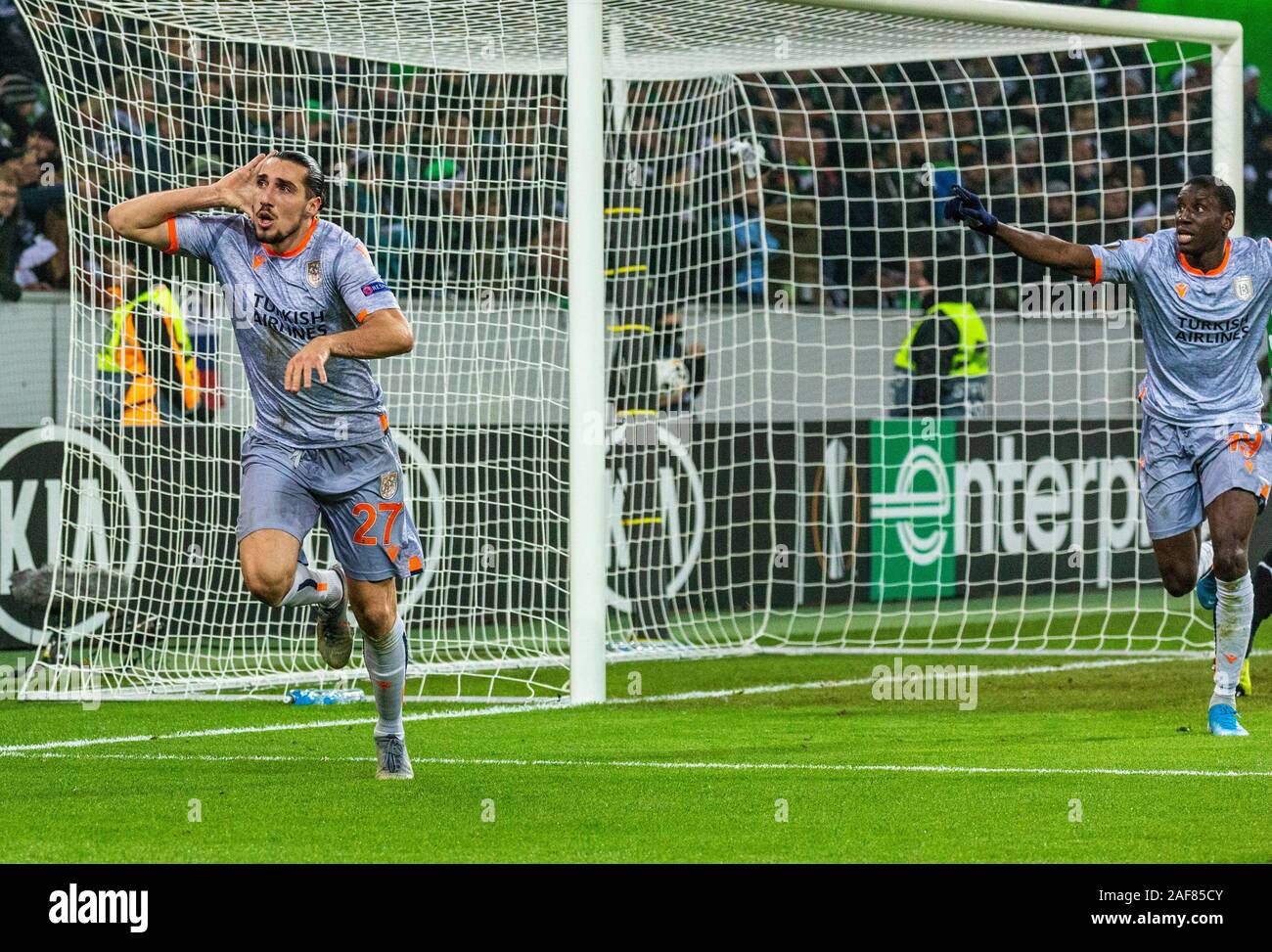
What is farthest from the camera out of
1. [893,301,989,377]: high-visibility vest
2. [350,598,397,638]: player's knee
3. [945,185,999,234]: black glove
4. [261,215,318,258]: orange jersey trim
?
[893,301,989,377]: high-visibility vest

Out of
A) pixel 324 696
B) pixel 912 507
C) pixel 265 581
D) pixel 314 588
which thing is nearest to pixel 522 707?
pixel 324 696

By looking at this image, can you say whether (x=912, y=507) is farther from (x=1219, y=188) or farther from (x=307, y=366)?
(x=307, y=366)

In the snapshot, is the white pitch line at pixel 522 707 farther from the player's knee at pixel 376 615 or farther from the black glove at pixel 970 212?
the black glove at pixel 970 212

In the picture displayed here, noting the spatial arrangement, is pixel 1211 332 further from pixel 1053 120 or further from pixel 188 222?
pixel 1053 120

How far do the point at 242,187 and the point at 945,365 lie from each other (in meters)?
9.10

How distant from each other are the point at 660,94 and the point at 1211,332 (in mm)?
5651

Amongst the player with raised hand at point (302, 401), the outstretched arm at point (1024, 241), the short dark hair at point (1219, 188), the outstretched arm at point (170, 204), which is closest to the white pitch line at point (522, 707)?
the player with raised hand at point (302, 401)

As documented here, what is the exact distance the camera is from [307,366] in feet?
20.4

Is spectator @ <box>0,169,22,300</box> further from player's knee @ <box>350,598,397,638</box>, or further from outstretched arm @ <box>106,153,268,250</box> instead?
player's knee @ <box>350,598,397,638</box>

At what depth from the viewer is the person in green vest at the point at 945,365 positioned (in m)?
14.8

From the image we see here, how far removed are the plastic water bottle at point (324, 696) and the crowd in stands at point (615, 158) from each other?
220cm

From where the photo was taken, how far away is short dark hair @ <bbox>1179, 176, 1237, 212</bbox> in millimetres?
7883

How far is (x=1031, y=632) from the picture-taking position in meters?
13.3

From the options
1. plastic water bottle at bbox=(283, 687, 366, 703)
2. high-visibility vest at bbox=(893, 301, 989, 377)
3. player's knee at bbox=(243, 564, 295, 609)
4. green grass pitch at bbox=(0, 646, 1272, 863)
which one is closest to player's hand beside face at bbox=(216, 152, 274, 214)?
player's knee at bbox=(243, 564, 295, 609)
